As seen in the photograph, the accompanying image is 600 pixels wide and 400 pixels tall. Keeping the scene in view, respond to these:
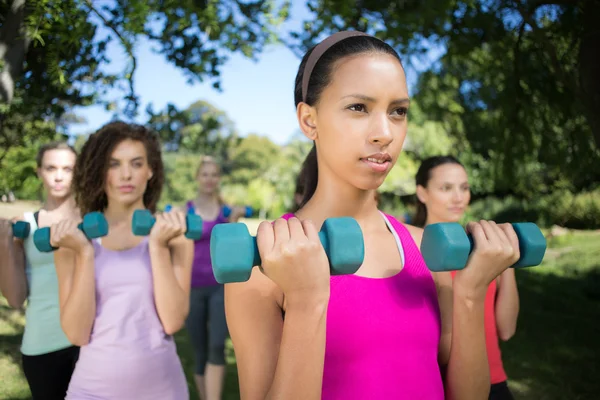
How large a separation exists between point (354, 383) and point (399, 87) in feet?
2.50

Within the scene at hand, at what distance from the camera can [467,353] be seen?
139cm

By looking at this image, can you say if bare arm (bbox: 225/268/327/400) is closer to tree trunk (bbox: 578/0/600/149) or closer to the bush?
tree trunk (bbox: 578/0/600/149)

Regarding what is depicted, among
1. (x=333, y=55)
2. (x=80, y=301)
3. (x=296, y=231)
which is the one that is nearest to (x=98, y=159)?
(x=80, y=301)

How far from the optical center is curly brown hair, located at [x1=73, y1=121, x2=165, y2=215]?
2.79 m

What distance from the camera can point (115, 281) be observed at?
2.50 m

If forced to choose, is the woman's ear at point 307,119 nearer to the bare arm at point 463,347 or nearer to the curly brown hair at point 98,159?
the bare arm at point 463,347

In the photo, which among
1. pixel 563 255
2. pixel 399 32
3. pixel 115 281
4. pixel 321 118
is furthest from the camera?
pixel 563 255

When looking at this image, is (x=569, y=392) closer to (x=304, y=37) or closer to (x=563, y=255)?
(x=304, y=37)

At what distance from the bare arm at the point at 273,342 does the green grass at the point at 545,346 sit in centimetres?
365

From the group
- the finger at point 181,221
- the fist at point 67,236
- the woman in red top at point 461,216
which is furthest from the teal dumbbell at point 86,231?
the woman in red top at point 461,216

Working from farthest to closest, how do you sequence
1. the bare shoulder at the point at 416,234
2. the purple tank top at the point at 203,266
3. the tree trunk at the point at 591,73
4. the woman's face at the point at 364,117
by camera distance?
the purple tank top at the point at 203,266
the tree trunk at the point at 591,73
the bare shoulder at the point at 416,234
the woman's face at the point at 364,117

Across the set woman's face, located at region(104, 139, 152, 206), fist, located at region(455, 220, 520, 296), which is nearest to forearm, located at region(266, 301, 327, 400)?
fist, located at region(455, 220, 520, 296)

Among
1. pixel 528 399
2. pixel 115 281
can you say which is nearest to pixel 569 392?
pixel 528 399

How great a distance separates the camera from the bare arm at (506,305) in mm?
2836
